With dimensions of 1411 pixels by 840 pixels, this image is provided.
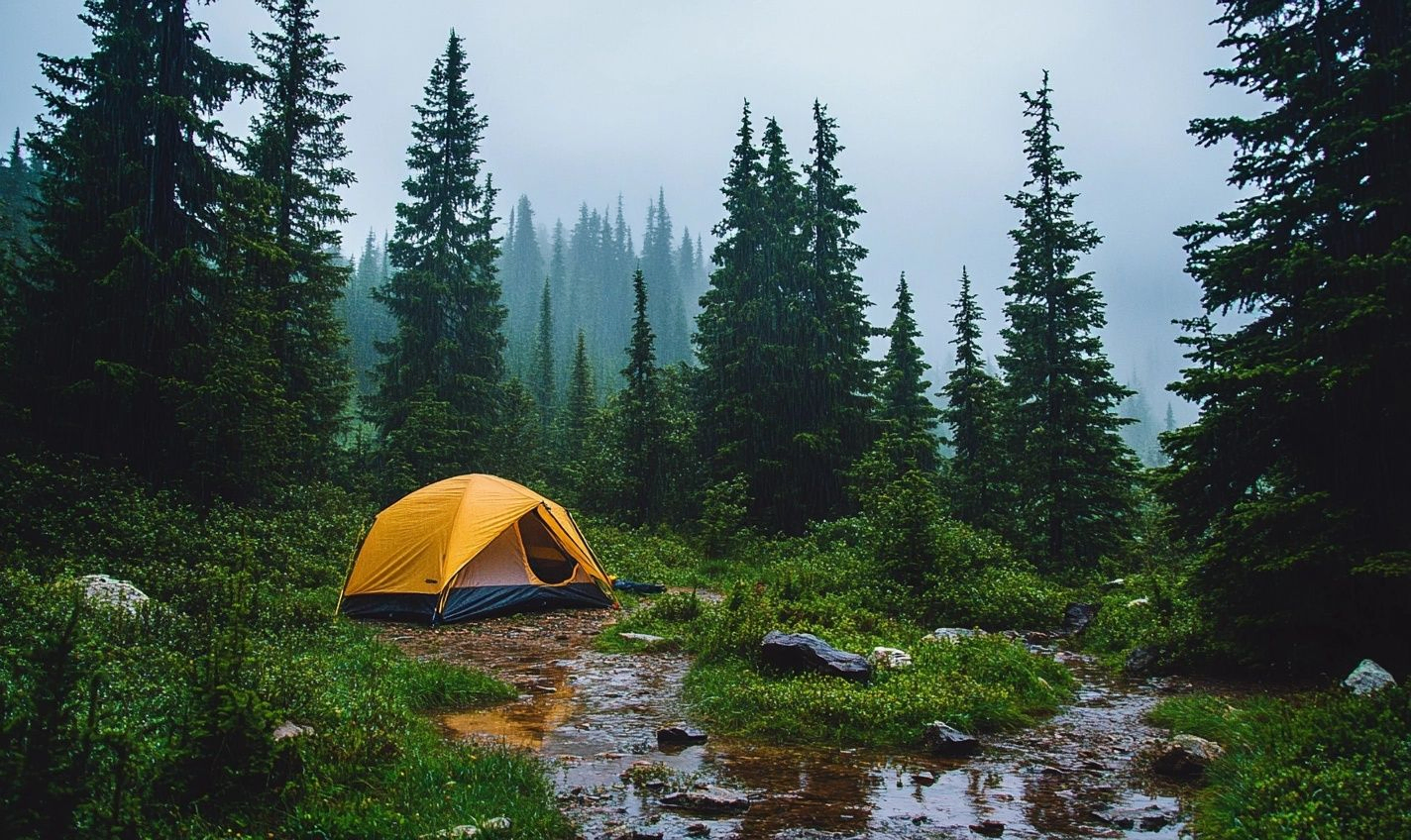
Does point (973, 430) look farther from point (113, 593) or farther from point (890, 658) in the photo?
point (113, 593)

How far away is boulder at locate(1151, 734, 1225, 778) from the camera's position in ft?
21.0

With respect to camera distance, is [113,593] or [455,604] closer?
[113,593]

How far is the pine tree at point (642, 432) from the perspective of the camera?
28.8 m

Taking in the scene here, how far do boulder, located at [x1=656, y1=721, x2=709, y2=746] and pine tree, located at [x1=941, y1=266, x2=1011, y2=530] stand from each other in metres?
20.1

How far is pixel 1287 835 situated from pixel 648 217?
508 ft

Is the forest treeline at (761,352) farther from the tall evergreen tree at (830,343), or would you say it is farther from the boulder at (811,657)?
the boulder at (811,657)

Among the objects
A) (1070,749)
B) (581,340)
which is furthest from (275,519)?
(581,340)

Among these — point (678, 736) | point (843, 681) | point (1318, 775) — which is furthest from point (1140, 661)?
point (678, 736)

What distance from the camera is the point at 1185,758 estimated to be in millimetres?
6445

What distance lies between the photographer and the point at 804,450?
91.4 feet

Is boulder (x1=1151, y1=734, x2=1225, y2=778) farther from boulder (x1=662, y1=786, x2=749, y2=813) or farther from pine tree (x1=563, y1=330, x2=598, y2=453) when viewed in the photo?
pine tree (x1=563, y1=330, x2=598, y2=453)

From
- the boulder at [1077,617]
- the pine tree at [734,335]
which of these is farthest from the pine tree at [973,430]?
the boulder at [1077,617]

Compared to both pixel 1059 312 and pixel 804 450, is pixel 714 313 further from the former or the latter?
pixel 1059 312

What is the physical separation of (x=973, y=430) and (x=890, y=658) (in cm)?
1912
